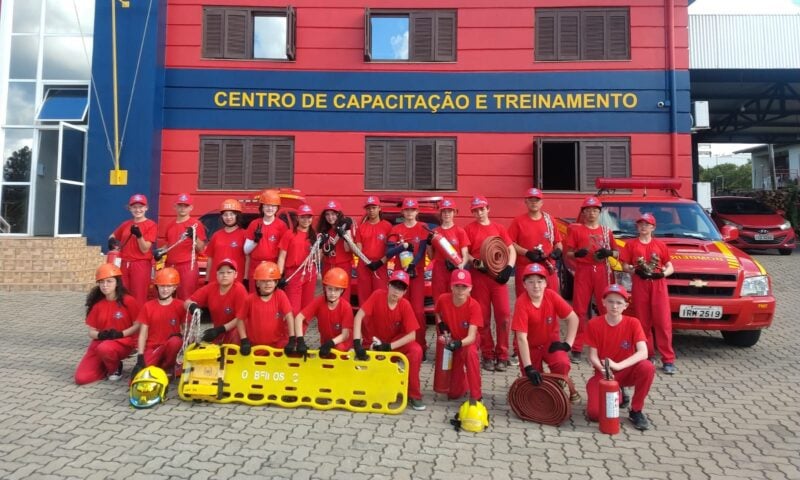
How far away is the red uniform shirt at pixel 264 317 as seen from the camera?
4832 mm

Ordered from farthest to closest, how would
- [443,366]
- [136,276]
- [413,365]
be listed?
1. [136,276]
2. [443,366]
3. [413,365]

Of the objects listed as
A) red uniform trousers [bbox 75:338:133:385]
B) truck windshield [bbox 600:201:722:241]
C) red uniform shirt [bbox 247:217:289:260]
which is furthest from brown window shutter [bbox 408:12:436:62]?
red uniform trousers [bbox 75:338:133:385]

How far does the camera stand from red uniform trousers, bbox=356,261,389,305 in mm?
5891

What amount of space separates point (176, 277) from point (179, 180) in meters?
7.14

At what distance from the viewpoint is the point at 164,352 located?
16.1 ft

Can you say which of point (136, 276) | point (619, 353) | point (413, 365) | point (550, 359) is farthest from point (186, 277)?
point (619, 353)

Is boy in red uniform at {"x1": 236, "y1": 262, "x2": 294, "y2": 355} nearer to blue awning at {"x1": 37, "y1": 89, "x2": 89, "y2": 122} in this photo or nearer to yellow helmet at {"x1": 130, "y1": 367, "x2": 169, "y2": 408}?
yellow helmet at {"x1": 130, "y1": 367, "x2": 169, "y2": 408}

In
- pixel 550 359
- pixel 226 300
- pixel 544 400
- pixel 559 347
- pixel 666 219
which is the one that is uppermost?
pixel 666 219

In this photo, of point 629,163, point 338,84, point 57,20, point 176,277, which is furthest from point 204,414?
point 57,20

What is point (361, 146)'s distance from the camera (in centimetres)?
1149

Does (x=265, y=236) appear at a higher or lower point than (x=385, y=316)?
higher

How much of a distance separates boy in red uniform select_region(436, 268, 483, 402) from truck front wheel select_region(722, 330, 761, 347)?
3867mm

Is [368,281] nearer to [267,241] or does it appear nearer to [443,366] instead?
[267,241]

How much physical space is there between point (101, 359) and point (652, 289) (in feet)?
18.7
